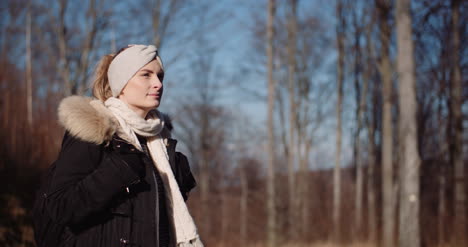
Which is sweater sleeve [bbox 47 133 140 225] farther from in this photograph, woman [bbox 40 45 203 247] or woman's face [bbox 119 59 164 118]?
woman's face [bbox 119 59 164 118]

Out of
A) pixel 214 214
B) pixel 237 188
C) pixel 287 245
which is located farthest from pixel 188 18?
pixel 237 188

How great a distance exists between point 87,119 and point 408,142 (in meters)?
7.69

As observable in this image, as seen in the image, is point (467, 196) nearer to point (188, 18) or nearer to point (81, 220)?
point (188, 18)

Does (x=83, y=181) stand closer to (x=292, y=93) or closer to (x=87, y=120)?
(x=87, y=120)

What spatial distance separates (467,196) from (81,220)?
1371cm

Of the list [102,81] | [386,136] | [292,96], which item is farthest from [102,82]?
[292,96]

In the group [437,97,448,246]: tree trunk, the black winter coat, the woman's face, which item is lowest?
[437,97,448,246]: tree trunk

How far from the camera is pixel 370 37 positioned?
16.0 metres

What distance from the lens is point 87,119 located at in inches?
75.0

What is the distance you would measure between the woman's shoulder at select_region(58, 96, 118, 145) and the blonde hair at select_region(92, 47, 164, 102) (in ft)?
0.63

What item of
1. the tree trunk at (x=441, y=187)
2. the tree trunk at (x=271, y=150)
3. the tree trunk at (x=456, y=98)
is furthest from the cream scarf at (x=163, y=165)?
the tree trunk at (x=456, y=98)

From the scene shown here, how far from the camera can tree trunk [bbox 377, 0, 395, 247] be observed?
11.3m

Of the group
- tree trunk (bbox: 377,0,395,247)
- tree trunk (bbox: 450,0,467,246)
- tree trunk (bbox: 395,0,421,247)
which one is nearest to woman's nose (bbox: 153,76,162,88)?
tree trunk (bbox: 395,0,421,247)

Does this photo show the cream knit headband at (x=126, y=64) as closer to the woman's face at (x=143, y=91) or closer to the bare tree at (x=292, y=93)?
the woman's face at (x=143, y=91)
